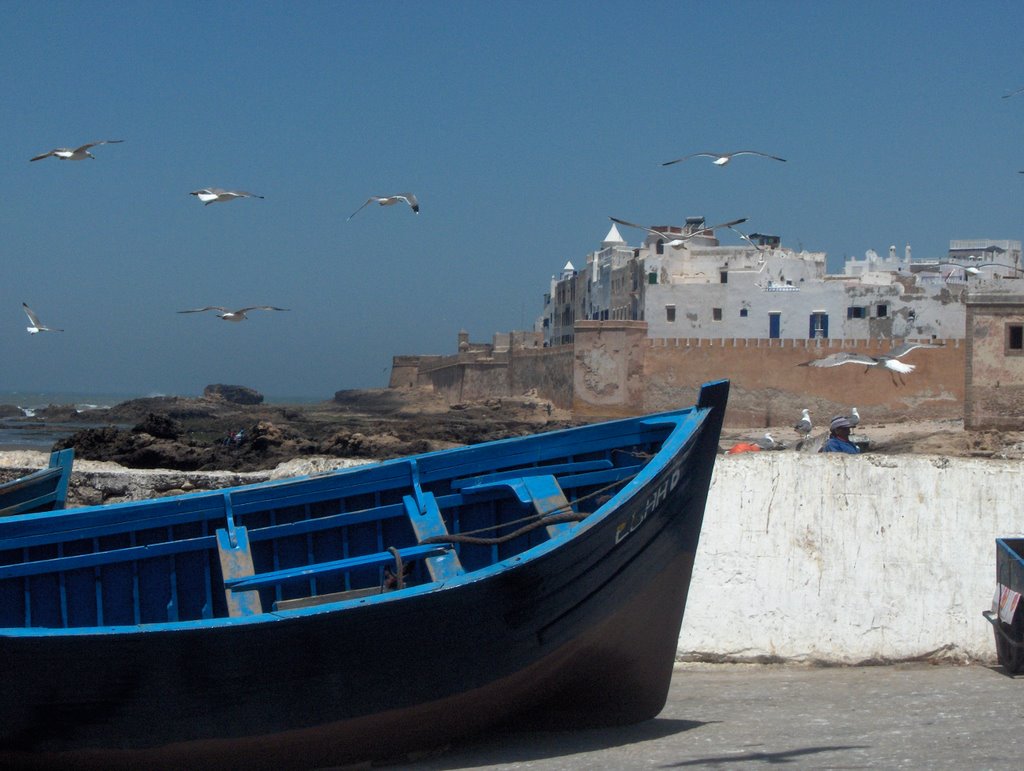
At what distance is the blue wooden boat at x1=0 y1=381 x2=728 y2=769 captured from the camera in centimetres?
502

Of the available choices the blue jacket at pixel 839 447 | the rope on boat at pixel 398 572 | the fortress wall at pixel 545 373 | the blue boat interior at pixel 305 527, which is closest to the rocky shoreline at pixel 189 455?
the blue boat interior at pixel 305 527

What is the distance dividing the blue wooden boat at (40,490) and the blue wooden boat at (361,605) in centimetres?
81

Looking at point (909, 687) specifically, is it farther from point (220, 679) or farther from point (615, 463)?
point (220, 679)

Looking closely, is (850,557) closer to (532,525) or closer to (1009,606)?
(1009,606)

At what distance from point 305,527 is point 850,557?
2.90 metres

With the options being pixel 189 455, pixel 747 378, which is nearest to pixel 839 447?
pixel 189 455

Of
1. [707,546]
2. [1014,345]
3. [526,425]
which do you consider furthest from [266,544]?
[526,425]

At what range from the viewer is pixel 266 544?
20.5 feet

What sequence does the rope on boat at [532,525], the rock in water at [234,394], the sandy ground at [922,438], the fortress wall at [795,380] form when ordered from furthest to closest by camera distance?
the rock in water at [234,394] < the fortress wall at [795,380] < the sandy ground at [922,438] < the rope on boat at [532,525]

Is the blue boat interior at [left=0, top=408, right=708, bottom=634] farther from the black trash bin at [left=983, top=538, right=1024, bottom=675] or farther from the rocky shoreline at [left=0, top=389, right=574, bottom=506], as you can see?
the black trash bin at [left=983, top=538, right=1024, bottom=675]

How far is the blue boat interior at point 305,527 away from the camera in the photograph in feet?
19.9

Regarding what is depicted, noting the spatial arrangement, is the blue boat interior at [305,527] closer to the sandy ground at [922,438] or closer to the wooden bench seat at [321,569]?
the wooden bench seat at [321,569]

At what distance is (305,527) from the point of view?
623 centimetres

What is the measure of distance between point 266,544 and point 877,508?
324cm
